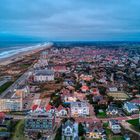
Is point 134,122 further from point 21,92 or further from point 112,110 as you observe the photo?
point 21,92

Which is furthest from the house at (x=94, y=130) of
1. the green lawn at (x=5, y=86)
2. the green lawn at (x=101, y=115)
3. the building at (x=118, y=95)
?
the green lawn at (x=5, y=86)

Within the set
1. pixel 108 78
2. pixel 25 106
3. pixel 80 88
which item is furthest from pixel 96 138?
pixel 108 78

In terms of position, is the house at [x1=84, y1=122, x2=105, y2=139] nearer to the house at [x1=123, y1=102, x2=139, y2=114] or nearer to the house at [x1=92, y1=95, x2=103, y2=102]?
the house at [x1=123, y1=102, x2=139, y2=114]

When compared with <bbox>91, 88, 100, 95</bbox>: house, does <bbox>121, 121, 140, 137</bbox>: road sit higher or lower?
lower

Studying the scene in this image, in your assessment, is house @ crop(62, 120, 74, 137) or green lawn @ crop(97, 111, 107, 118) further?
green lawn @ crop(97, 111, 107, 118)

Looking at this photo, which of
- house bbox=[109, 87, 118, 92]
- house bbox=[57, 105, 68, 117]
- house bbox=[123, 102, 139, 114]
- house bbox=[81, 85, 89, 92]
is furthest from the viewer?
house bbox=[109, 87, 118, 92]

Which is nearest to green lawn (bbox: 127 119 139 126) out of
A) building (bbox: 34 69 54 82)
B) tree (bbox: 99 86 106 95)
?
tree (bbox: 99 86 106 95)

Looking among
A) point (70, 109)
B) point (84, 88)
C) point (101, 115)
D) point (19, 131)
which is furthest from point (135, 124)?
point (84, 88)

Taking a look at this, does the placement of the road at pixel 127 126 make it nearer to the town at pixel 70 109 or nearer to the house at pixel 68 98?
the town at pixel 70 109

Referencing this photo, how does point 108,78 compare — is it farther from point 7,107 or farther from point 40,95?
point 7,107
